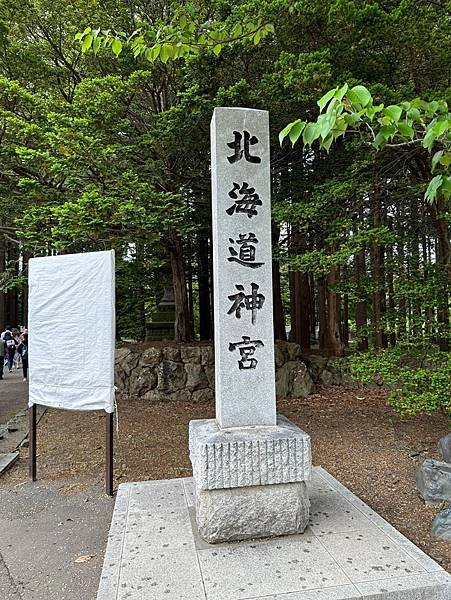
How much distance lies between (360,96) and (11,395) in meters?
10.9

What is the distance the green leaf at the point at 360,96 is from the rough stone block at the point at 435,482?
3567 mm

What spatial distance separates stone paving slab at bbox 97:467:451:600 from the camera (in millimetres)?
2428

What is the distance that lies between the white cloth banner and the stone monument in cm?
145

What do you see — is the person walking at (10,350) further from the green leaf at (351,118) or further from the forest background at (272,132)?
the green leaf at (351,118)

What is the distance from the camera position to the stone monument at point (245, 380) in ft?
9.87

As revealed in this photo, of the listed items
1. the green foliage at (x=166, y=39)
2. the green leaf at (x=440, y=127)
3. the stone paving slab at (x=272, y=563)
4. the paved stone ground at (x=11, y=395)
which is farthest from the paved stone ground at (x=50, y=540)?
the paved stone ground at (x=11, y=395)

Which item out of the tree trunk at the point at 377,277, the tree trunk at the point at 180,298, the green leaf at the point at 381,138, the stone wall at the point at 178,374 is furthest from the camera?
the tree trunk at the point at 180,298

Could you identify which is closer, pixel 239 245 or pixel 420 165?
pixel 239 245

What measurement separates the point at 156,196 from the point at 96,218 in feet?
2.90

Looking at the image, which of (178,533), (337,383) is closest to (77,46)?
(178,533)

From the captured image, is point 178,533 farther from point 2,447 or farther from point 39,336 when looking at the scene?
point 2,447

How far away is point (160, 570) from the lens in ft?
8.71

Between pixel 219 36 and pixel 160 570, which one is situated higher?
pixel 219 36

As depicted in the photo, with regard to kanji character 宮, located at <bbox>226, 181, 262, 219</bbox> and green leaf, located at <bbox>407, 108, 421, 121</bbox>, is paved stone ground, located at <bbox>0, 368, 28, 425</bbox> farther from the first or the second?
green leaf, located at <bbox>407, 108, 421, 121</bbox>
